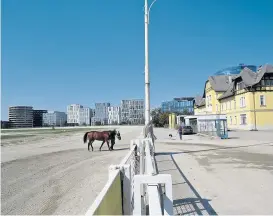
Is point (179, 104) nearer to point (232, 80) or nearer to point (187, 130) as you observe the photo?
point (232, 80)

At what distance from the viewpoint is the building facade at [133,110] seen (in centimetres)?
17488

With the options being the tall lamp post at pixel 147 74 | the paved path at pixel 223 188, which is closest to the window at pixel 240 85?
the tall lamp post at pixel 147 74

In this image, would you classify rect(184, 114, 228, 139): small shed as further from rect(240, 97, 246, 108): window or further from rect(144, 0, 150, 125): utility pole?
rect(144, 0, 150, 125): utility pole

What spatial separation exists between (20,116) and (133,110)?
76436mm

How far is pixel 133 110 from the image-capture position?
585 feet

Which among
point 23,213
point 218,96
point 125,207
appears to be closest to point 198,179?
point 23,213

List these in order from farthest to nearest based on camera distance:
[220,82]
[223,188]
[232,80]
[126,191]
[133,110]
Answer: [133,110] < [220,82] < [232,80] < [223,188] < [126,191]

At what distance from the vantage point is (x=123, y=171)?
123 inches

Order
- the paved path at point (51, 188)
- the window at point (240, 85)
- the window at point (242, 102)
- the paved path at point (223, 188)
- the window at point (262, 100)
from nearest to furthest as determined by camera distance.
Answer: the paved path at point (223, 188) → the paved path at point (51, 188) → the window at point (262, 100) → the window at point (242, 102) → the window at point (240, 85)

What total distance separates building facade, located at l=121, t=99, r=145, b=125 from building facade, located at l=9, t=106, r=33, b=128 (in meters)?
65.7

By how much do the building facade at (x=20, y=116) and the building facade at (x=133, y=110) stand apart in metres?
65.7

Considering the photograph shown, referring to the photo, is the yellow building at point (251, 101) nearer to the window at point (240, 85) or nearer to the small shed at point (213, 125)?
the window at point (240, 85)

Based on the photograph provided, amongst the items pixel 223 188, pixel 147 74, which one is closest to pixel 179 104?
pixel 147 74

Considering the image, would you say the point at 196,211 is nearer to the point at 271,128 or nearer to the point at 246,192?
the point at 246,192
